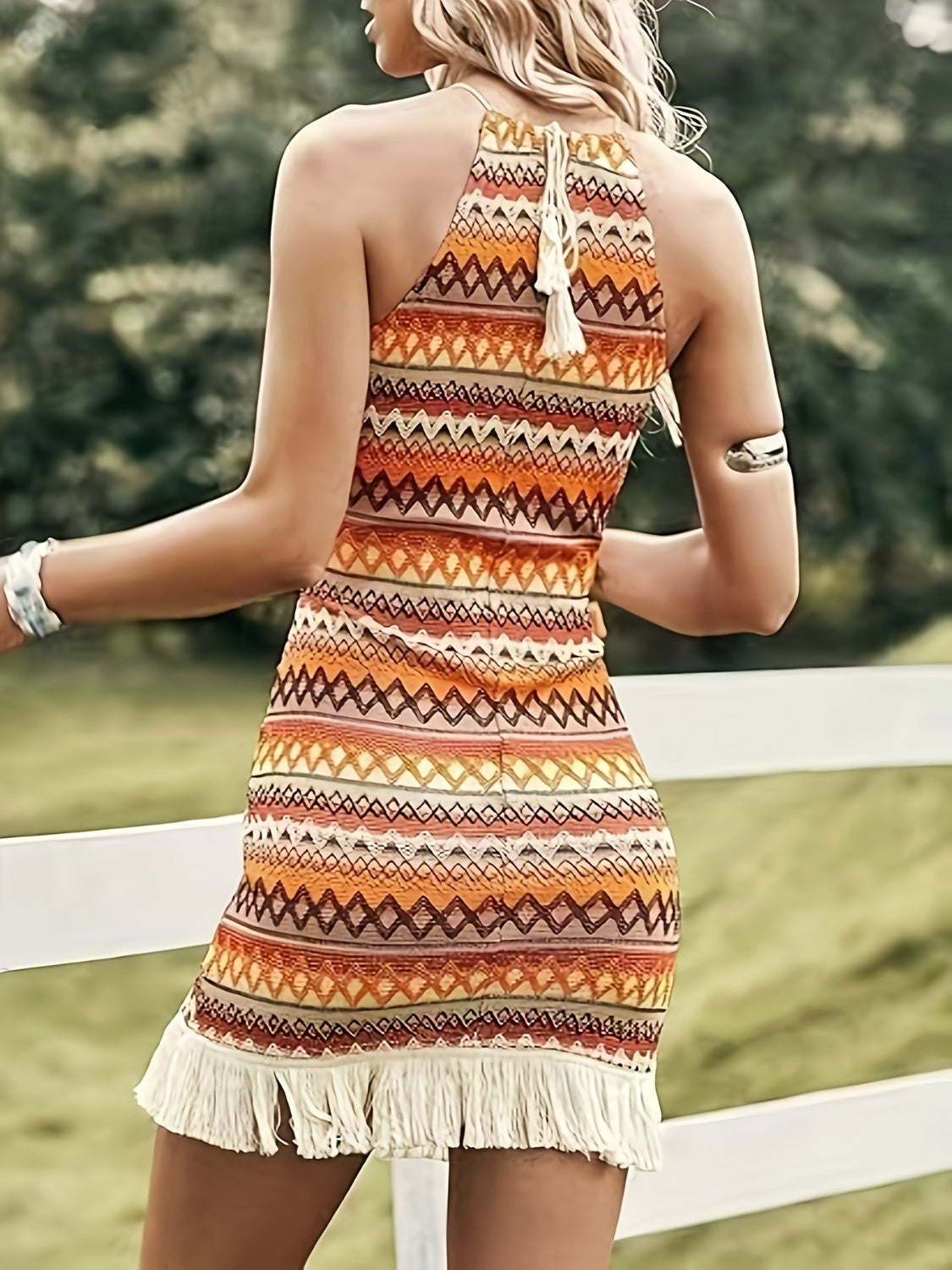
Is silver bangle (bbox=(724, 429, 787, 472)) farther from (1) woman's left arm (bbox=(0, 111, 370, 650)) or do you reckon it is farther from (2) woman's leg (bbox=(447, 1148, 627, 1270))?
(2) woman's leg (bbox=(447, 1148, 627, 1270))

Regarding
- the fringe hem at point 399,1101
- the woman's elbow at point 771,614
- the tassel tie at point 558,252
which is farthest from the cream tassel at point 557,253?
the fringe hem at point 399,1101

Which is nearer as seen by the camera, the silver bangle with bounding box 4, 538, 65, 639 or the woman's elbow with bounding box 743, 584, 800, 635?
the silver bangle with bounding box 4, 538, 65, 639

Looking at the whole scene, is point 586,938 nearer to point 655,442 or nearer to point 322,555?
point 322,555

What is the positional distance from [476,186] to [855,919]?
1.57 meters

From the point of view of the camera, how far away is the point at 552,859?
0.96 meters

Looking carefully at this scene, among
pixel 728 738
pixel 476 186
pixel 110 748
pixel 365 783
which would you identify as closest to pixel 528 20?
pixel 476 186

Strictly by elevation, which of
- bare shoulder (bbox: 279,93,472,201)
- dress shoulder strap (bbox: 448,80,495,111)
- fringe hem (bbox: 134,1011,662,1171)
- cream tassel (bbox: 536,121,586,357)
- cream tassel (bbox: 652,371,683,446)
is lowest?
fringe hem (bbox: 134,1011,662,1171)

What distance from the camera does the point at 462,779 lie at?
37.2 inches

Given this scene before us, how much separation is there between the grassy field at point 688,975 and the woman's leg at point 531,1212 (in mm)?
816

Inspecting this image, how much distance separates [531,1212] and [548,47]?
69 cm

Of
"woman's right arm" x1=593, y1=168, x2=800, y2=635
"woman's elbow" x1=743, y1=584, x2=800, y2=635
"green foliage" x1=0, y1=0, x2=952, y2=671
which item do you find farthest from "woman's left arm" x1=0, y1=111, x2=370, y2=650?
"green foliage" x1=0, y1=0, x2=952, y2=671

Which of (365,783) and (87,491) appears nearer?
(365,783)

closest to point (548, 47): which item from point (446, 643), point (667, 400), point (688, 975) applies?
point (667, 400)

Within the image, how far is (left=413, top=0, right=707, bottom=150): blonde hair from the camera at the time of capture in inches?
37.4
